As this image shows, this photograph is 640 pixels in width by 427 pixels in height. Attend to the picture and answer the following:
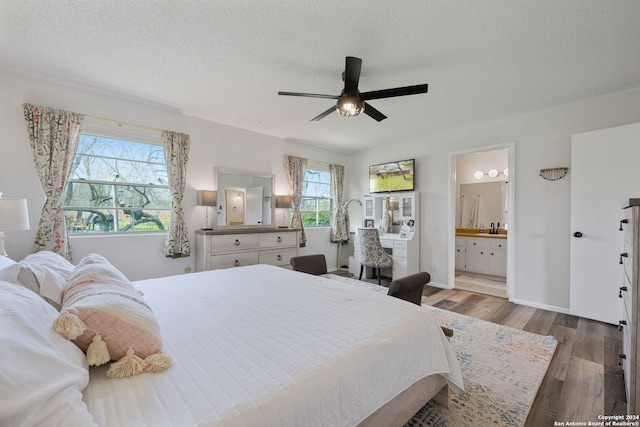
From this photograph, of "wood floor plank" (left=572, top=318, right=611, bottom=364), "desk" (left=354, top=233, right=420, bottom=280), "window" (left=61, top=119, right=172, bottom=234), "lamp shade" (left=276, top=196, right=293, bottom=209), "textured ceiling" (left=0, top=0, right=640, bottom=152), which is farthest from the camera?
"lamp shade" (left=276, top=196, right=293, bottom=209)

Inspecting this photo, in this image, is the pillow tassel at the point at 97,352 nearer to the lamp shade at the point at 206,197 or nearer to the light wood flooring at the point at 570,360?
the light wood flooring at the point at 570,360

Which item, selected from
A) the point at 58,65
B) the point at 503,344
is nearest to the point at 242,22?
the point at 58,65

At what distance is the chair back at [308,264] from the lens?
127 inches

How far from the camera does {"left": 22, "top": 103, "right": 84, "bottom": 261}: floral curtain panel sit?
9.05 feet

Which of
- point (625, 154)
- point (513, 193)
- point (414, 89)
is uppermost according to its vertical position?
point (414, 89)

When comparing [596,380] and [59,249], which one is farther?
[59,249]

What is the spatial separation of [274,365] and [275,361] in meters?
0.03

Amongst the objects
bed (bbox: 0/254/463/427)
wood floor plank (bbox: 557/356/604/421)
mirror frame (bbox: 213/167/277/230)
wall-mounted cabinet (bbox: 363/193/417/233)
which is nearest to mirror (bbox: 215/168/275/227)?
mirror frame (bbox: 213/167/277/230)

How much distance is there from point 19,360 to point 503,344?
3.17 m

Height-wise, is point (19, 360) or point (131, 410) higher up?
point (19, 360)

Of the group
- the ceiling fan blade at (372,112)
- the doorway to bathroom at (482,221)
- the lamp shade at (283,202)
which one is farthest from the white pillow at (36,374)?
the doorway to bathroom at (482,221)

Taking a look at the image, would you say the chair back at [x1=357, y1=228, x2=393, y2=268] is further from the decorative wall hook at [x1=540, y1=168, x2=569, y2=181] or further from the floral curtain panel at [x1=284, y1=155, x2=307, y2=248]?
the decorative wall hook at [x1=540, y1=168, x2=569, y2=181]

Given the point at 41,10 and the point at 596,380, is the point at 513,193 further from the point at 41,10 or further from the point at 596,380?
the point at 41,10

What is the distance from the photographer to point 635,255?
139cm
